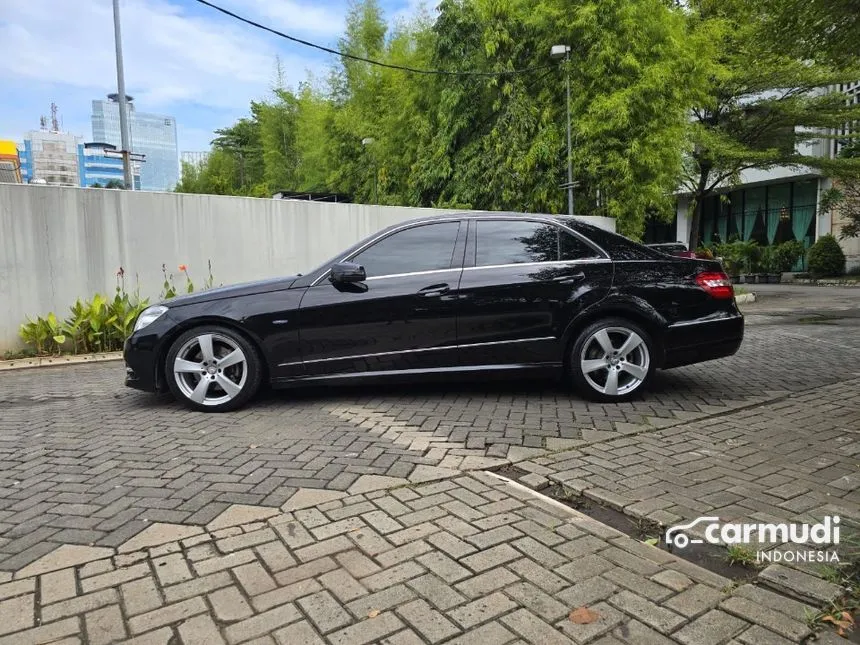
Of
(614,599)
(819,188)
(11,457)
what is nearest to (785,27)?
(614,599)

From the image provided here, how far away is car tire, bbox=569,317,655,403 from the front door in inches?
40.0

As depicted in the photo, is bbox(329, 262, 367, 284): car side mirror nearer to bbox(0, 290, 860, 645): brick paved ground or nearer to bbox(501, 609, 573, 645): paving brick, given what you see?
bbox(0, 290, 860, 645): brick paved ground

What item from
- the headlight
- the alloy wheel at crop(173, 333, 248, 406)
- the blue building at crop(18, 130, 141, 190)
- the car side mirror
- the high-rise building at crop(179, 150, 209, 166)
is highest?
the blue building at crop(18, 130, 141, 190)

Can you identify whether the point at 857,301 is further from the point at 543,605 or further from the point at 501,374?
the point at 543,605

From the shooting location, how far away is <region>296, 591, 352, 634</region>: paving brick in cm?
203

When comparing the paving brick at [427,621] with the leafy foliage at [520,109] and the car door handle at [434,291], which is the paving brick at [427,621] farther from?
the leafy foliage at [520,109]

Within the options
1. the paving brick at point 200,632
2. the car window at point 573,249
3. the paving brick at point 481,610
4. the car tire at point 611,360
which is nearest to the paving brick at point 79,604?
the paving brick at point 200,632

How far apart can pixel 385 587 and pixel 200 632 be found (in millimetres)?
Answer: 650

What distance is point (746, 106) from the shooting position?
21594 mm

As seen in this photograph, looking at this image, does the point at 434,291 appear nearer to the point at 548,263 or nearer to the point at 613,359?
the point at 548,263

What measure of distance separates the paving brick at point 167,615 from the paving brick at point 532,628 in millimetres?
1083

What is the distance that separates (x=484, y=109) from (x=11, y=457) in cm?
1843

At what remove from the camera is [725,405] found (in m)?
4.74

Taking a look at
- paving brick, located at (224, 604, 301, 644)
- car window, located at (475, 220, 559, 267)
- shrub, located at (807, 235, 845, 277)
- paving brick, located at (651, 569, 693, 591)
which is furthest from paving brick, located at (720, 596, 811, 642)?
Result: shrub, located at (807, 235, 845, 277)
